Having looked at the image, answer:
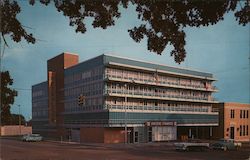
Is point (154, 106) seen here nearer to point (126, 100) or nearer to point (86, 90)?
point (126, 100)

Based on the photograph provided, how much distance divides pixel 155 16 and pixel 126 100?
49518mm

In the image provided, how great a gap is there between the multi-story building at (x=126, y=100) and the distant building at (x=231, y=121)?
166cm

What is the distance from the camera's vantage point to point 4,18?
8.17m

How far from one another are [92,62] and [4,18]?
5092 cm

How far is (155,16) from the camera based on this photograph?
7.13 meters

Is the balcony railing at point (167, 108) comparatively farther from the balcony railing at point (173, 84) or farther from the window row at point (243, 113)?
the window row at point (243, 113)

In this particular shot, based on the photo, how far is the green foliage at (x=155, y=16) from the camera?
20.6 feet

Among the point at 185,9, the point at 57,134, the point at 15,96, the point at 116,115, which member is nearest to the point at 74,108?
the point at 57,134

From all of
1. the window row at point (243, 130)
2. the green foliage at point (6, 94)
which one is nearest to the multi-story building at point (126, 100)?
the window row at point (243, 130)

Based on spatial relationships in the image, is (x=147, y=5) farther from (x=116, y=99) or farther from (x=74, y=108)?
(x=74, y=108)

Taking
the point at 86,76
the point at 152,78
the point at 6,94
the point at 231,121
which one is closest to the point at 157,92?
the point at 152,78

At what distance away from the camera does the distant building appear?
74125mm

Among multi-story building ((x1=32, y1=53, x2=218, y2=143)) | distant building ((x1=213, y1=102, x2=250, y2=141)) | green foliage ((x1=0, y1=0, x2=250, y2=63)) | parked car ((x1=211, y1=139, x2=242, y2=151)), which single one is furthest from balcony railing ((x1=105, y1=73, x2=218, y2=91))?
green foliage ((x1=0, y1=0, x2=250, y2=63))

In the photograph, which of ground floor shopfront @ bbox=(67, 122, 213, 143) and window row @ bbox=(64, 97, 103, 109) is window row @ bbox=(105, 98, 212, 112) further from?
ground floor shopfront @ bbox=(67, 122, 213, 143)
